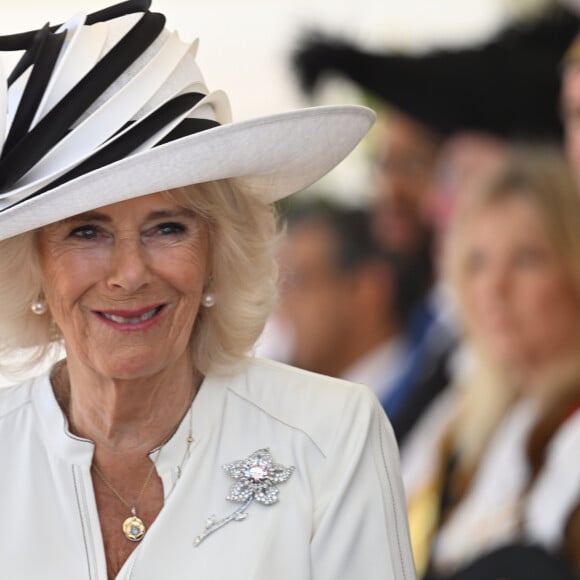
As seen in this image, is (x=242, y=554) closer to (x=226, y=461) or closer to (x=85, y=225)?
(x=226, y=461)

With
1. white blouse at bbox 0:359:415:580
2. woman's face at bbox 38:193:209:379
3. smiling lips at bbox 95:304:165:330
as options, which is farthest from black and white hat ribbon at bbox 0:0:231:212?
white blouse at bbox 0:359:415:580

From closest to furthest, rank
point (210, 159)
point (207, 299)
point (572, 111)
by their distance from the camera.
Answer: point (210, 159) → point (207, 299) → point (572, 111)

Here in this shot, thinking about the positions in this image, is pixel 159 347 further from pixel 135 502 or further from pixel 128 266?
pixel 135 502

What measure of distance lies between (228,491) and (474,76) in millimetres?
2441

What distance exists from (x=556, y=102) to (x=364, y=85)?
69 cm

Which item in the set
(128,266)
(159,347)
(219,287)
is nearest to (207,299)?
(219,287)

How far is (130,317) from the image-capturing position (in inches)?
95.0

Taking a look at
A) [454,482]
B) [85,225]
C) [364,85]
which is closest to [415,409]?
[454,482]

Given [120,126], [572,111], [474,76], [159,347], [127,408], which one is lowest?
[127,408]

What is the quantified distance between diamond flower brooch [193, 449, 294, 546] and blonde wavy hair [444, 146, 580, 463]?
2139 mm

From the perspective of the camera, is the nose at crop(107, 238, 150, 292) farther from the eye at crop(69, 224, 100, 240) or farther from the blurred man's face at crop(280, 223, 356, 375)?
the blurred man's face at crop(280, 223, 356, 375)

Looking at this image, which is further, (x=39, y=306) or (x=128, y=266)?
(x=39, y=306)

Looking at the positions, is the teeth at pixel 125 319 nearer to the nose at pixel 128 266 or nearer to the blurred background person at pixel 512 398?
the nose at pixel 128 266

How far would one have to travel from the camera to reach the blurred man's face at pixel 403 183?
184 inches
